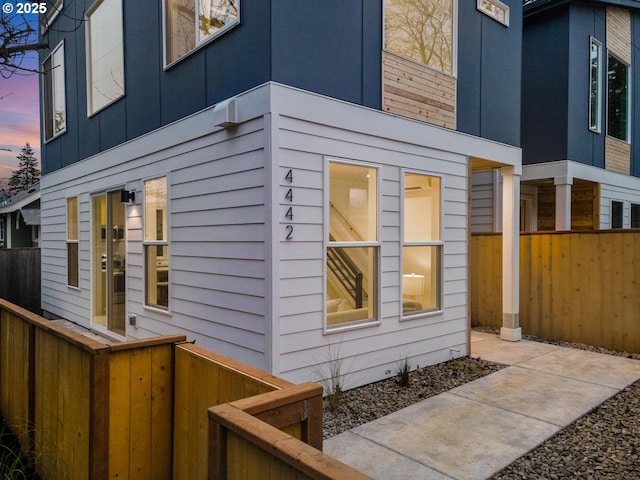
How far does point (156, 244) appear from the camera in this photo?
5633mm

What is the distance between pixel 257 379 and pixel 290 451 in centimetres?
73

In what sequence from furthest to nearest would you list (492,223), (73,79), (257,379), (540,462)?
→ 1. (492,223)
2. (73,79)
3. (540,462)
4. (257,379)

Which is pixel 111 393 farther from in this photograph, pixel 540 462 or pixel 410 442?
pixel 540 462

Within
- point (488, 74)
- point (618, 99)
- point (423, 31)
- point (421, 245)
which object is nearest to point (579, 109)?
point (618, 99)

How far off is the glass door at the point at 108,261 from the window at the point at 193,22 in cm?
247

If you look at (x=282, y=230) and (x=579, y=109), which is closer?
(x=282, y=230)

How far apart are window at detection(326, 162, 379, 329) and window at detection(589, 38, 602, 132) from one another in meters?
6.65

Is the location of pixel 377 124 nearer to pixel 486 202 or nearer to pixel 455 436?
pixel 455 436

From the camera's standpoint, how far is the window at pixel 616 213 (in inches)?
384

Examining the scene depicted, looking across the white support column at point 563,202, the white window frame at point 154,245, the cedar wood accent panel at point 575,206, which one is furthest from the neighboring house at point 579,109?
the white window frame at point 154,245

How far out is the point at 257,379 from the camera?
1947 mm

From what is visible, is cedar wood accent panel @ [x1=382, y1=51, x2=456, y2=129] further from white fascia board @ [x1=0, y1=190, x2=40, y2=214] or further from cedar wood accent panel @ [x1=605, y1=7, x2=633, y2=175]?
white fascia board @ [x1=0, y1=190, x2=40, y2=214]

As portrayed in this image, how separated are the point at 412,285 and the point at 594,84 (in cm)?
679

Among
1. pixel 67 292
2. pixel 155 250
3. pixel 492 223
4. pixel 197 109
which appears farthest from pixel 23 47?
pixel 492 223
